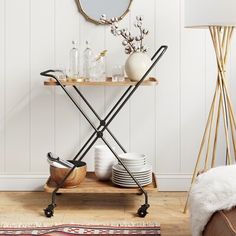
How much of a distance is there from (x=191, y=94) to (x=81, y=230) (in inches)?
56.7

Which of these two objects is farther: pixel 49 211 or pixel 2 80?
pixel 2 80

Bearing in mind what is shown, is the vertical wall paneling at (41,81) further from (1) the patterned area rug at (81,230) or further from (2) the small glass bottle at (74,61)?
(1) the patterned area rug at (81,230)

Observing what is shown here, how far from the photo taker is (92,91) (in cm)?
413

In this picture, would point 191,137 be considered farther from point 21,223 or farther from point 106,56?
point 21,223

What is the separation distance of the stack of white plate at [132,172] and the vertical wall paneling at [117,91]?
1.46ft

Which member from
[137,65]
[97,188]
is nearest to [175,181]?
[97,188]

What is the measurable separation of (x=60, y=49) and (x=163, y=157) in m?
1.12

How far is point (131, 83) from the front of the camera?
3615 millimetres

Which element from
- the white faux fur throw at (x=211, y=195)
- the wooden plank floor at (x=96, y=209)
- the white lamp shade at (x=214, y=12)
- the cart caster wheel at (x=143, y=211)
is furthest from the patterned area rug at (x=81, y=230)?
the white lamp shade at (x=214, y=12)

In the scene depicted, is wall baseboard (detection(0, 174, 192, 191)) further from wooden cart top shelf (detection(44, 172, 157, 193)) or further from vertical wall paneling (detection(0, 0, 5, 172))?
wooden cart top shelf (detection(44, 172, 157, 193))

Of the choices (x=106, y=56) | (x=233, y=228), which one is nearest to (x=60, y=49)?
(x=106, y=56)

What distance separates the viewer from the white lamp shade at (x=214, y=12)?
3291 mm

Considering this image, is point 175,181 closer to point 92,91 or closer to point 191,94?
point 191,94

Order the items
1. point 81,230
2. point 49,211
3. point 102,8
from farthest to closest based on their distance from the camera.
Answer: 1. point 102,8
2. point 49,211
3. point 81,230
